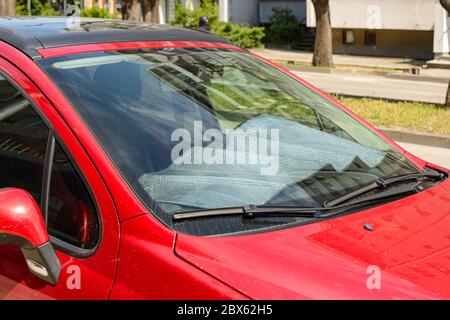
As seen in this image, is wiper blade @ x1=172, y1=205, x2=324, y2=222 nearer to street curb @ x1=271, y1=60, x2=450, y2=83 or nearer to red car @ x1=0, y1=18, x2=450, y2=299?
red car @ x1=0, y1=18, x2=450, y2=299

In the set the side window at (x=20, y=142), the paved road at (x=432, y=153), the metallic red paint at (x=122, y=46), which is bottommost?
the paved road at (x=432, y=153)

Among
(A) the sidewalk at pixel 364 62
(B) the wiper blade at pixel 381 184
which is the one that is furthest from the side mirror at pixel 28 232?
(A) the sidewalk at pixel 364 62

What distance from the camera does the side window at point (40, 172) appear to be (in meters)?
2.11

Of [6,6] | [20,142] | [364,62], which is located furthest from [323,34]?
[20,142]

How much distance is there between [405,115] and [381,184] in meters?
8.71

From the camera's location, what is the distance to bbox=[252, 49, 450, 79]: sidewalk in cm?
Answer: 2280

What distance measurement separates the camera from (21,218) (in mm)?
1914

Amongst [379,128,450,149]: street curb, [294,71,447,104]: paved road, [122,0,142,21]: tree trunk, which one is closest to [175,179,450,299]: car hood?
[379,128,450,149]: street curb

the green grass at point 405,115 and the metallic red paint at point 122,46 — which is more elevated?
the metallic red paint at point 122,46

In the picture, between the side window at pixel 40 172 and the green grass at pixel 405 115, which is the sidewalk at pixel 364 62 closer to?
the green grass at pixel 405 115

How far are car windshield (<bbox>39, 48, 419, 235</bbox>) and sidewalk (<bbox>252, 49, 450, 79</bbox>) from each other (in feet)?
63.4

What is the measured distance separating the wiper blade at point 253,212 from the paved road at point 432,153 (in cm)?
628
